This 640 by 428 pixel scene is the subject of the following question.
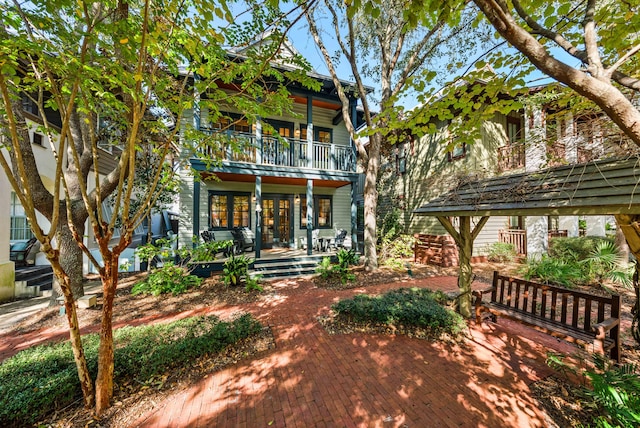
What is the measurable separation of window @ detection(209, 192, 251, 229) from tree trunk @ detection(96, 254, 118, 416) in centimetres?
725

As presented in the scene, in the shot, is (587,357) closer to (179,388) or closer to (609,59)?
(609,59)

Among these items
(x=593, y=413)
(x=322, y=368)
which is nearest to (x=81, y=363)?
(x=322, y=368)

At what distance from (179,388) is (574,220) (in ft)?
51.0

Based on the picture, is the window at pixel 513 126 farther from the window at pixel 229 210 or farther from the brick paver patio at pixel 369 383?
the window at pixel 229 210

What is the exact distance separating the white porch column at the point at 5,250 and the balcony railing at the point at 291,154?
16.4 feet

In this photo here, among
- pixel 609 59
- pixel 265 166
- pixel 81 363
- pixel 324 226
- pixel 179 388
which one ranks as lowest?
pixel 179 388

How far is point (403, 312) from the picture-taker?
433cm

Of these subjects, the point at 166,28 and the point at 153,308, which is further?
the point at 153,308

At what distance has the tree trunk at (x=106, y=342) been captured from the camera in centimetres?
Answer: 252

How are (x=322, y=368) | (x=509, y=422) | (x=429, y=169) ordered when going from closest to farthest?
(x=509, y=422), (x=322, y=368), (x=429, y=169)

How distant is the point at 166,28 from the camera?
3117 millimetres

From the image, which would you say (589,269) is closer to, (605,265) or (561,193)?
(605,265)

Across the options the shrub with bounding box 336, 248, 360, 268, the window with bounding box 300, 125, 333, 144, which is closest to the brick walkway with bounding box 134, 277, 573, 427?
the shrub with bounding box 336, 248, 360, 268

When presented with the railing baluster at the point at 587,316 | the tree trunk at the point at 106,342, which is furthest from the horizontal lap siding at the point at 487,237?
the tree trunk at the point at 106,342
